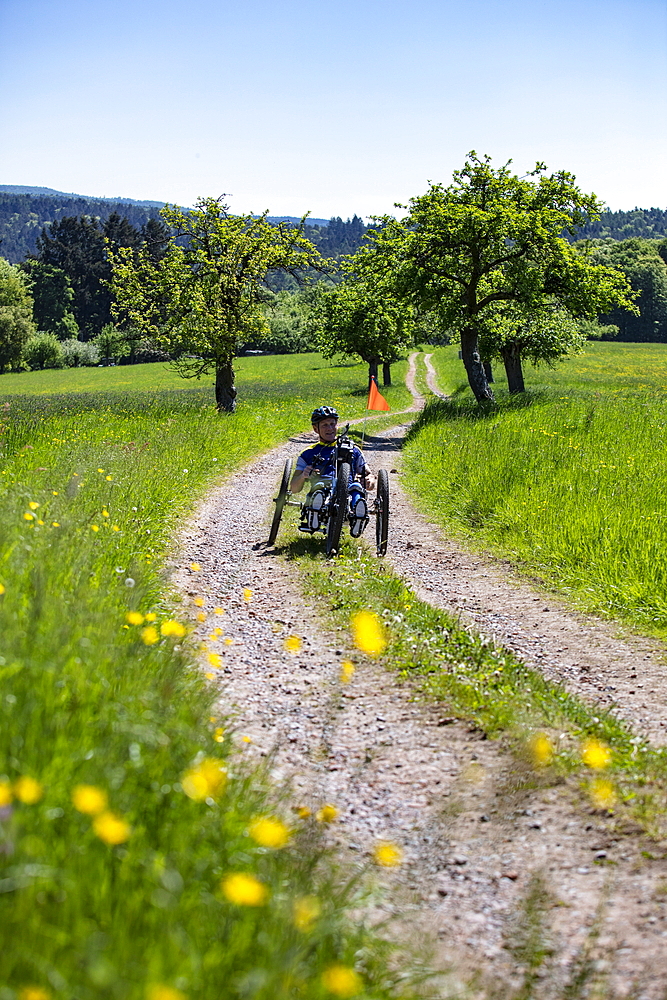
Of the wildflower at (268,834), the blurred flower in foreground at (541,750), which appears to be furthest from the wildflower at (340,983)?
the blurred flower in foreground at (541,750)

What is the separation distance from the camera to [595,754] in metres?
→ 4.22

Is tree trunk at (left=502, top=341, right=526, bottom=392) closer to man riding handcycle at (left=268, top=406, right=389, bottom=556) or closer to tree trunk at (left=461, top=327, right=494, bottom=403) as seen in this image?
tree trunk at (left=461, top=327, right=494, bottom=403)

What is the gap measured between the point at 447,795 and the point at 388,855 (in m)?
0.79

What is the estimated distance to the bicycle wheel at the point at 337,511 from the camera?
8.84 meters

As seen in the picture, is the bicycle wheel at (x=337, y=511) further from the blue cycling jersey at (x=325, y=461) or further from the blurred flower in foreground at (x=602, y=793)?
the blurred flower in foreground at (x=602, y=793)

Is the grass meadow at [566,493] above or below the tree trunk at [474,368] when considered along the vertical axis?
below

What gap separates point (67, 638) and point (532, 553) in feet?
23.4

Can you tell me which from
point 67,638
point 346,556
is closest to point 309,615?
point 346,556

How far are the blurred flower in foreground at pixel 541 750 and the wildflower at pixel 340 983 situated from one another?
2256mm

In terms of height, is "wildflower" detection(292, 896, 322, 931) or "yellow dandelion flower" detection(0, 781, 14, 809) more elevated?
"yellow dandelion flower" detection(0, 781, 14, 809)

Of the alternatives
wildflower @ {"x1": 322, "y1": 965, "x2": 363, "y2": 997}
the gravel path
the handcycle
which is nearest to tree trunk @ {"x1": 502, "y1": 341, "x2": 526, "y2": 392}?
the handcycle

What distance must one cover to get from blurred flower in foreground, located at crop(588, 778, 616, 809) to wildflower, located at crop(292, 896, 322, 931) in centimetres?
209

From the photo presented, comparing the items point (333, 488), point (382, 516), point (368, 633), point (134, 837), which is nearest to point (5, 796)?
point (134, 837)

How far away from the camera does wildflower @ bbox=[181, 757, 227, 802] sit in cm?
251
